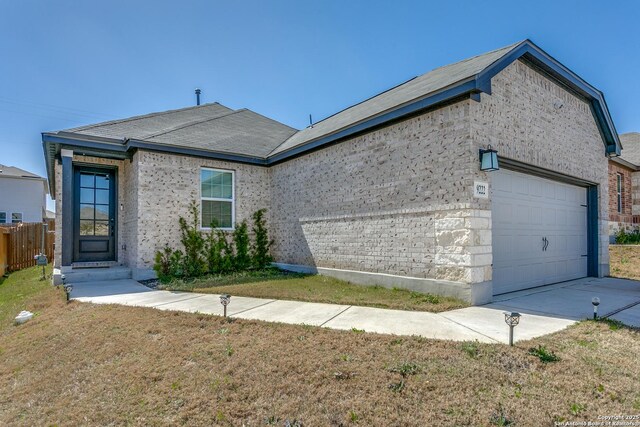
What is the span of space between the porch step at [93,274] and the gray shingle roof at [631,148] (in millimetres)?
22038

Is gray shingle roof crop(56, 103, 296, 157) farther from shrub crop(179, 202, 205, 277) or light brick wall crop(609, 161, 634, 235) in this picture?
light brick wall crop(609, 161, 634, 235)

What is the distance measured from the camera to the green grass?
638cm

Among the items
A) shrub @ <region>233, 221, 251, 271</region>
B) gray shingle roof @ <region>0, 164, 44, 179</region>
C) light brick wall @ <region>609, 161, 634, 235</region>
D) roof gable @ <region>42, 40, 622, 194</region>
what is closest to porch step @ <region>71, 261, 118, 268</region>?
roof gable @ <region>42, 40, 622, 194</region>

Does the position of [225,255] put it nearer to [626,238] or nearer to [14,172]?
[626,238]

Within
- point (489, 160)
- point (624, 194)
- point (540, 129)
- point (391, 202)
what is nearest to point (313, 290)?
point (391, 202)

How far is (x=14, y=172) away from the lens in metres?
25.8

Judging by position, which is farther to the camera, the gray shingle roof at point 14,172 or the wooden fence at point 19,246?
the gray shingle roof at point 14,172

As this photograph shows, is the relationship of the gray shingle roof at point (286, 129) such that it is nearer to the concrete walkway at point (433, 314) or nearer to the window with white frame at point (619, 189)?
the concrete walkway at point (433, 314)

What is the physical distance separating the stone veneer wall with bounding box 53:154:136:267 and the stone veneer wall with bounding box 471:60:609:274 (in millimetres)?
9043

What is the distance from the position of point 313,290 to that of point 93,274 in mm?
6051

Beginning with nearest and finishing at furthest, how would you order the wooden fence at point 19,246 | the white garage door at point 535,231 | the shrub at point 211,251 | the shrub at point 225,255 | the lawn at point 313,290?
the lawn at point 313,290 → the white garage door at point 535,231 → the shrub at point 211,251 → the shrub at point 225,255 → the wooden fence at point 19,246

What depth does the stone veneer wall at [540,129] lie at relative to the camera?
6.37 meters

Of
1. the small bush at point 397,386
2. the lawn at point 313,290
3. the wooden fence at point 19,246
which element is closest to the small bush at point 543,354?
the small bush at point 397,386

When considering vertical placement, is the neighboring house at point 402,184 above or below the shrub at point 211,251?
above
